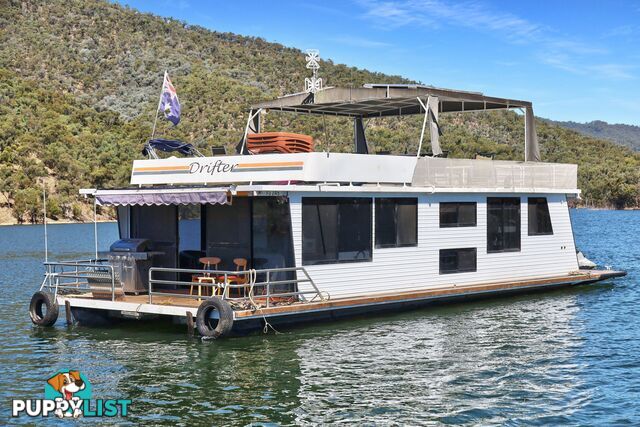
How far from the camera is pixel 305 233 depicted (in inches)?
650

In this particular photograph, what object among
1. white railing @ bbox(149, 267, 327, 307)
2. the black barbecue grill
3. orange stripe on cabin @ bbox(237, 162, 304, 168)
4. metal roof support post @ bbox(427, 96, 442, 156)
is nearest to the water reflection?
white railing @ bbox(149, 267, 327, 307)

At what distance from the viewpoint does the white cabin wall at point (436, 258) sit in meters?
17.0

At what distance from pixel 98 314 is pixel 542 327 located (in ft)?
31.1

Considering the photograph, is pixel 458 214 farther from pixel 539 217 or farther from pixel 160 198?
pixel 160 198

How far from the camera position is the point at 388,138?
6569 centimetres

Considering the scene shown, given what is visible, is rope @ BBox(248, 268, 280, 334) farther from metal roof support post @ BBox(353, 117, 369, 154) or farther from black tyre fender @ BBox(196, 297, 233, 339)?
metal roof support post @ BBox(353, 117, 369, 154)

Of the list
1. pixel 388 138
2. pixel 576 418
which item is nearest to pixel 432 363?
pixel 576 418

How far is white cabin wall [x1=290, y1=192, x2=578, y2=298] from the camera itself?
55.8 ft

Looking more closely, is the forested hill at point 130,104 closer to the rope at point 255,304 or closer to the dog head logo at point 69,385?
the rope at point 255,304

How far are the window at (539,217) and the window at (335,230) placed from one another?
19.5 ft

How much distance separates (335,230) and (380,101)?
473 centimetres

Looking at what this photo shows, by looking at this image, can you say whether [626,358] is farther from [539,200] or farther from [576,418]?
[539,200]

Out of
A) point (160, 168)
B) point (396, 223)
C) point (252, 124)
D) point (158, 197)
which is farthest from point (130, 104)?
point (158, 197)

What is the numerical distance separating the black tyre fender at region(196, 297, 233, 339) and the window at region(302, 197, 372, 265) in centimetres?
222
